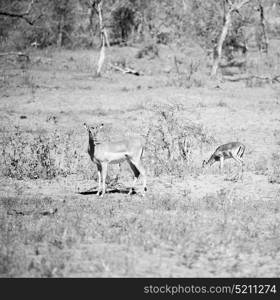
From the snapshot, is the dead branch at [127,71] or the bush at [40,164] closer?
the bush at [40,164]

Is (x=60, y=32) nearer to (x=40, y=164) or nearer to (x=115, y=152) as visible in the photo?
(x=40, y=164)

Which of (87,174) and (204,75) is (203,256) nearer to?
(87,174)

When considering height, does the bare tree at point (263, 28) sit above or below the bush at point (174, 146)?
above

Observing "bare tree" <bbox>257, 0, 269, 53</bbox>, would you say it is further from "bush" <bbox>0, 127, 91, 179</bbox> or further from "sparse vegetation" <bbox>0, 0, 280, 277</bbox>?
"bush" <bbox>0, 127, 91, 179</bbox>

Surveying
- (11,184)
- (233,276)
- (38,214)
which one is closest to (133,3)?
(11,184)

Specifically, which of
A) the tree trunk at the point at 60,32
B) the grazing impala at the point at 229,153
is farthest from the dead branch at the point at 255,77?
the tree trunk at the point at 60,32

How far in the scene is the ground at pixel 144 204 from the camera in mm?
7215

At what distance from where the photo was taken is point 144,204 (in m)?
10.6

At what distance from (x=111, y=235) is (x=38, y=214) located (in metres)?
1.84

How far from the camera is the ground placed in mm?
7215

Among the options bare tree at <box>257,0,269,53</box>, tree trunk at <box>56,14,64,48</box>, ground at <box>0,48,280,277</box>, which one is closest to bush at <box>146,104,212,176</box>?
ground at <box>0,48,280,277</box>

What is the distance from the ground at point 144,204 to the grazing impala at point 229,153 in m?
0.35

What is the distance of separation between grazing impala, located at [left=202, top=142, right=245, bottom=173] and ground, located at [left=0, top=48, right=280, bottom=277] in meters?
0.35

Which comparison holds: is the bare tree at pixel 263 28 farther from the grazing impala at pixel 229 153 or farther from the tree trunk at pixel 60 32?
the grazing impala at pixel 229 153
